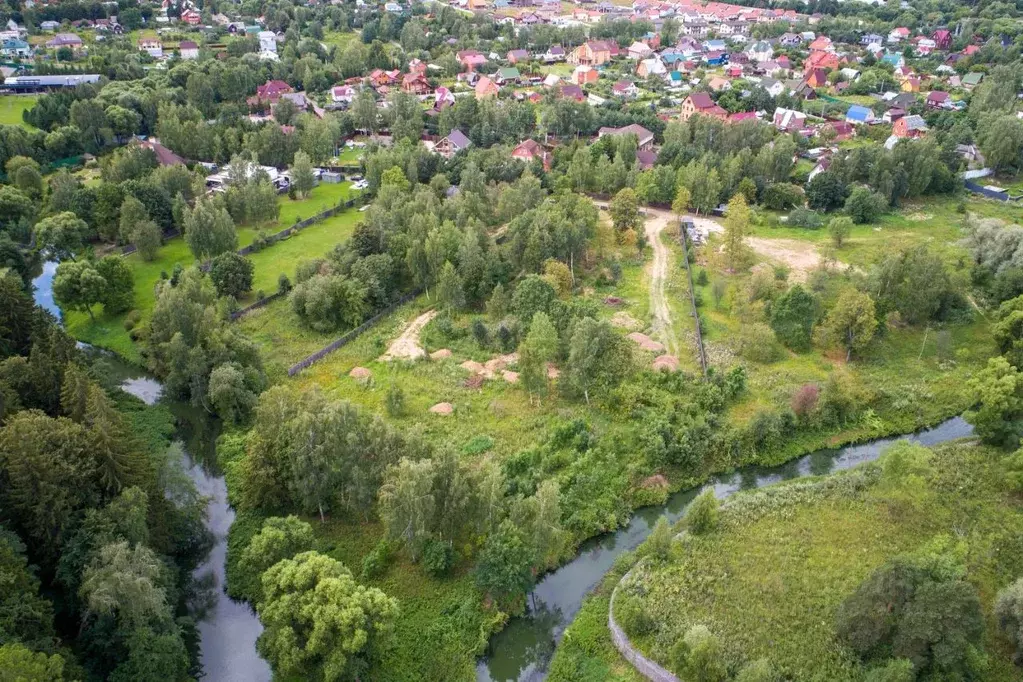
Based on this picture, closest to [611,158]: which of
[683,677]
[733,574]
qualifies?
[733,574]

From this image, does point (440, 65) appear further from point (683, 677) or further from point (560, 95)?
point (683, 677)

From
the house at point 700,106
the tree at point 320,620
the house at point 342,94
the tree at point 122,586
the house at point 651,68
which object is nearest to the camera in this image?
the tree at point 320,620

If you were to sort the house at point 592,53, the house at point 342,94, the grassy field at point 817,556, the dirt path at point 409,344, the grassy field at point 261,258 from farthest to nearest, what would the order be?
the house at point 592,53 < the house at point 342,94 < the grassy field at point 261,258 < the dirt path at point 409,344 < the grassy field at point 817,556

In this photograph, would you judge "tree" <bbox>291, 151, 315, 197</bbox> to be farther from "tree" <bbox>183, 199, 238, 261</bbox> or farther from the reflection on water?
the reflection on water

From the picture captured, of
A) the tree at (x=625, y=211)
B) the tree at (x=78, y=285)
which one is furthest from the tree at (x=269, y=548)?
the tree at (x=625, y=211)

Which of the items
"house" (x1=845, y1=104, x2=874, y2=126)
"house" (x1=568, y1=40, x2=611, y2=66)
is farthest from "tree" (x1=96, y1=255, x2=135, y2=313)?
"house" (x1=568, y1=40, x2=611, y2=66)

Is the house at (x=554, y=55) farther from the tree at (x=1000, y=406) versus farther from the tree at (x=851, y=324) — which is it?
the tree at (x=1000, y=406)

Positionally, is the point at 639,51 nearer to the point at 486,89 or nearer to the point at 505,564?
the point at 486,89
